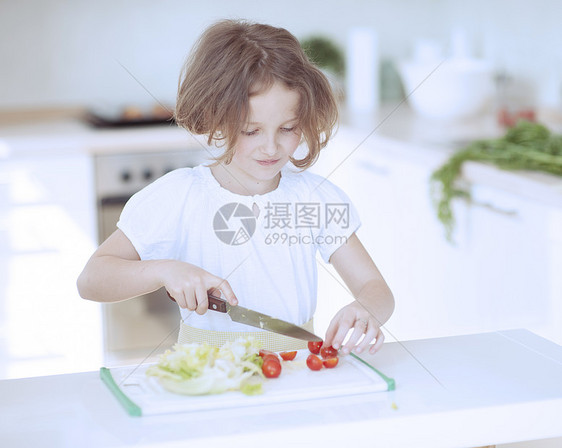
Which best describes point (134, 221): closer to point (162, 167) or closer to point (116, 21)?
point (162, 167)

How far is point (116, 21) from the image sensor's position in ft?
9.66

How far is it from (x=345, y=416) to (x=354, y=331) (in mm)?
159

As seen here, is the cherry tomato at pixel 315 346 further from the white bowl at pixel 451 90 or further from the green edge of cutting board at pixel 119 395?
the white bowl at pixel 451 90

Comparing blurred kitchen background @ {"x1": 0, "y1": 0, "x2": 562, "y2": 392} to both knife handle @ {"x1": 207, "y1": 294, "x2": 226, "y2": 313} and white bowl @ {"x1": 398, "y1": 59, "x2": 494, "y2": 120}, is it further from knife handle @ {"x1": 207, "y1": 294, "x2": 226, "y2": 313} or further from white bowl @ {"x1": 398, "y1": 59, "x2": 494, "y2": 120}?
→ knife handle @ {"x1": 207, "y1": 294, "x2": 226, "y2": 313}

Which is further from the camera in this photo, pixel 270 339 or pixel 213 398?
pixel 270 339

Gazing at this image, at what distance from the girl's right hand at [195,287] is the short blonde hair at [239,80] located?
0.52ft

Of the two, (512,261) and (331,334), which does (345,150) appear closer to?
(512,261)

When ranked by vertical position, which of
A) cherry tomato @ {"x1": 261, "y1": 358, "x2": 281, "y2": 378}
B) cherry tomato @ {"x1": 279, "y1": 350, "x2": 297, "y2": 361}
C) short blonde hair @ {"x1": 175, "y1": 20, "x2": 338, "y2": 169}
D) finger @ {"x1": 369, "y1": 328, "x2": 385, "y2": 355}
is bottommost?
cherry tomato @ {"x1": 279, "y1": 350, "x2": 297, "y2": 361}

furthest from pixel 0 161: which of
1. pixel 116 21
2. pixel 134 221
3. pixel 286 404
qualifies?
pixel 286 404

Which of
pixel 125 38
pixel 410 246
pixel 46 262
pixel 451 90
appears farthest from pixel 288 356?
pixel 125 38

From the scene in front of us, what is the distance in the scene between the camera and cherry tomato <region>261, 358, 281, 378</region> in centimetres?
86

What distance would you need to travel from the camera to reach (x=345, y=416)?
778 mm

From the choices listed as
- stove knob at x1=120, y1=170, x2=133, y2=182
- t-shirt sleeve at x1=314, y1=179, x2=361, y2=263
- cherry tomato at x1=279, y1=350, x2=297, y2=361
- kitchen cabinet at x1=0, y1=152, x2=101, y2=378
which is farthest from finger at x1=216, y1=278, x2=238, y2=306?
stove knob at x1=120, y1=170, x2=133, y2=182

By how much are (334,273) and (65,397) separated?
0.44 metres
